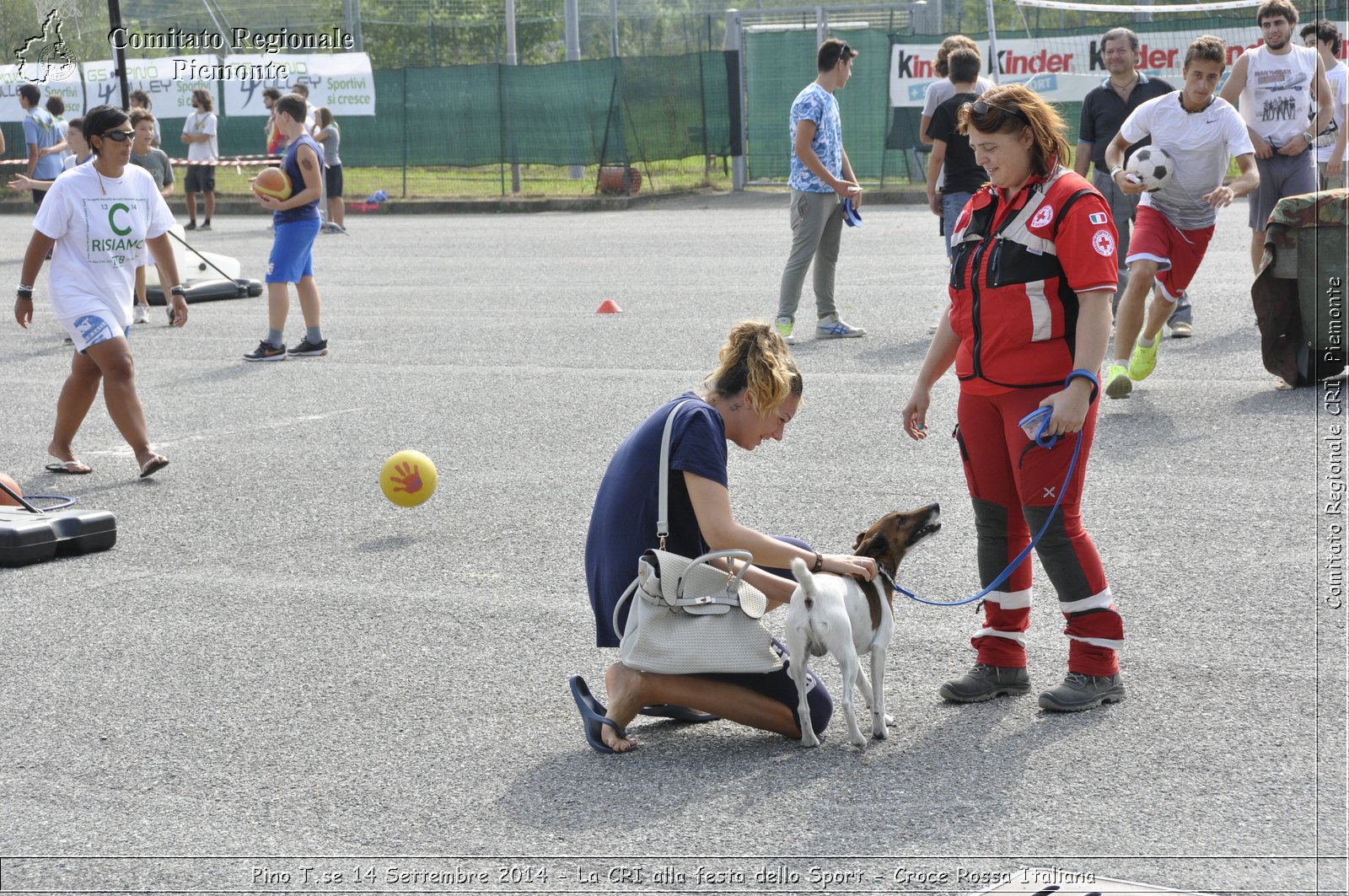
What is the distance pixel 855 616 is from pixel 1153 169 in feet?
16.8

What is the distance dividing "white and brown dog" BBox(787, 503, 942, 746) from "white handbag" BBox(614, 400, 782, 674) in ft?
0.52

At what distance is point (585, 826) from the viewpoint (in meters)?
3.76

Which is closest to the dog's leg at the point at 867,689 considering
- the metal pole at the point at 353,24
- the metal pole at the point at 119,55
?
the metal pole at the point at 119,55

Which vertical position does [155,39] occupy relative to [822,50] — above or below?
above

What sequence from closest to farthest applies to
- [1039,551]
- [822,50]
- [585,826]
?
[585,826] → [1039,551] → [822,50]

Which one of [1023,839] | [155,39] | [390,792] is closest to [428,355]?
[390,792]

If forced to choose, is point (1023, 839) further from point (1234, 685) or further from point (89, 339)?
point (89, 339)

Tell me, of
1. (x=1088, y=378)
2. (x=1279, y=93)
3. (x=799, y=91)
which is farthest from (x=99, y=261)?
(x=799, y=91)

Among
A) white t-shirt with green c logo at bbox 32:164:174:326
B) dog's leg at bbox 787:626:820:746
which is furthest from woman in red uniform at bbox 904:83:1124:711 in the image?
white t-shirt with green c logo at bbox 32:164:174:326

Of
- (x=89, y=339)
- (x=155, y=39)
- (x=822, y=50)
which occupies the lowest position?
(x=89, y=339)

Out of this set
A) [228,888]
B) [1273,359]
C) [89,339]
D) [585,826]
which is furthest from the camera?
[1273,359]

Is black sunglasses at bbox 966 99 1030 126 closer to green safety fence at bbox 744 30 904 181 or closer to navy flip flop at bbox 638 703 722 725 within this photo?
navy flip flop at bbox 638 703 722 725

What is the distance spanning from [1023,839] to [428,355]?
28.0ft

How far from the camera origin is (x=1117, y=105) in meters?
10.1
